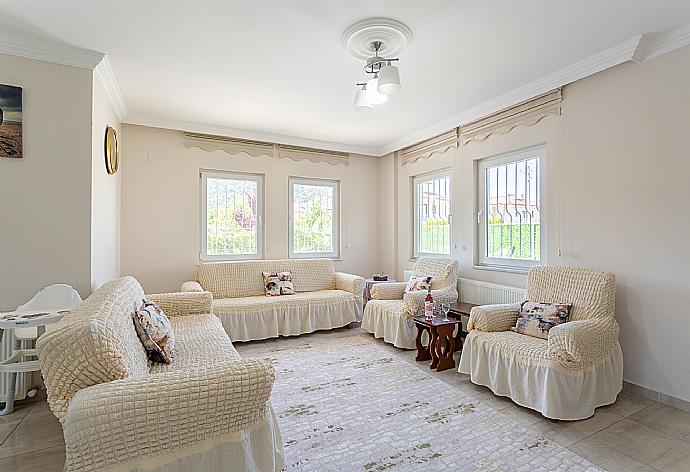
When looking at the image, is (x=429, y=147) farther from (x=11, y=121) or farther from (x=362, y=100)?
(x=11, y=121)

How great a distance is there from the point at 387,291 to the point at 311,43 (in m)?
2.77

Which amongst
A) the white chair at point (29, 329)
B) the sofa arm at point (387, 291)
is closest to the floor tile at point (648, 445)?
the sofa arm at point (387, 291)

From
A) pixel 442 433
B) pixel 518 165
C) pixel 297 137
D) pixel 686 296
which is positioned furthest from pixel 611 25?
pixel 297 137

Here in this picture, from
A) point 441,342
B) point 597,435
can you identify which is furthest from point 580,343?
point 441,342

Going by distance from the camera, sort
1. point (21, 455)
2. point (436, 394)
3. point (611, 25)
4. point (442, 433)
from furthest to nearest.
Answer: point (436, 394)
point (611, 25)
point (442, 433)
point (21, 455)

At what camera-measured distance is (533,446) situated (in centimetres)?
206

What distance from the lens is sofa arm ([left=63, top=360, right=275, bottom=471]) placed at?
1271 millimetres

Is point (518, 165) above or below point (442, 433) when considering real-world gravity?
above

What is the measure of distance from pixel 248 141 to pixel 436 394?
3777mm

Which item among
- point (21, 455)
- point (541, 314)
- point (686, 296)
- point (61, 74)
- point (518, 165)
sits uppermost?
point (61, 74)

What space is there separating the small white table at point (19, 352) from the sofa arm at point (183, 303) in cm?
86

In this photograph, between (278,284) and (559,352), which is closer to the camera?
(559,352)

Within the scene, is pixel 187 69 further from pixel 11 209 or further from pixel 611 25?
pixel 611 25

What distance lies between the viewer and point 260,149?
16.2ft
